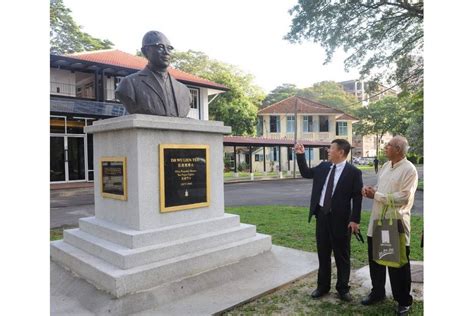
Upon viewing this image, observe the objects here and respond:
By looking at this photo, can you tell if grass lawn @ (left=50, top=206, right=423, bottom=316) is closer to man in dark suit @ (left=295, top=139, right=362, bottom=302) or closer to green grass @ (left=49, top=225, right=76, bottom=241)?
green grass @ (left=49, top=225, right=76, bottom=241)

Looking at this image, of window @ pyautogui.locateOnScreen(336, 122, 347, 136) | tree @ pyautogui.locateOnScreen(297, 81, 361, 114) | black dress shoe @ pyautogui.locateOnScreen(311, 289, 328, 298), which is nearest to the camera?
black dress shoe @ pyautogui.locateOnScreen(311, 289, 328, 298)

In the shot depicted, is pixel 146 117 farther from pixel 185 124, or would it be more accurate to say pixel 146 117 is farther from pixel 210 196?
pixel 210 196

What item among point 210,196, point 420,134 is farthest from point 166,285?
point 420,134

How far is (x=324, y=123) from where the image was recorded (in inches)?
1226

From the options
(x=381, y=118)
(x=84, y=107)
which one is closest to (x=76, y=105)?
(x=84, y=107)

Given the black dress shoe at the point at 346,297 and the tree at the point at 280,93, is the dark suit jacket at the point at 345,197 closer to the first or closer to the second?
the black dress shoe at the point at 346,297

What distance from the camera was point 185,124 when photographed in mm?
4137

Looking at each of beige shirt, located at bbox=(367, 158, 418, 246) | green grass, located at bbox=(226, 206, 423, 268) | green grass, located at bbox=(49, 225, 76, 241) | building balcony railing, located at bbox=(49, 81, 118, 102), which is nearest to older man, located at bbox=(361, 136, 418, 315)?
beige shirt, located at bbox=(367, 158, 418, 246)

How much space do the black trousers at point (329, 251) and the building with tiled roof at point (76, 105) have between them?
12.3 m

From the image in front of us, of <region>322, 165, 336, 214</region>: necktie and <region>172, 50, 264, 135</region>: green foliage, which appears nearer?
<region>322, 165, 336, 214</region>: necktie

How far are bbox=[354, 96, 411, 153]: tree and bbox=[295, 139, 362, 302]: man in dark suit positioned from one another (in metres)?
29.2

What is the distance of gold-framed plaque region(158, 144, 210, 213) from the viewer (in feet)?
13.1

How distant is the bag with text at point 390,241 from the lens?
9.73 ft

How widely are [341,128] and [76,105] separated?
23.1 meters
